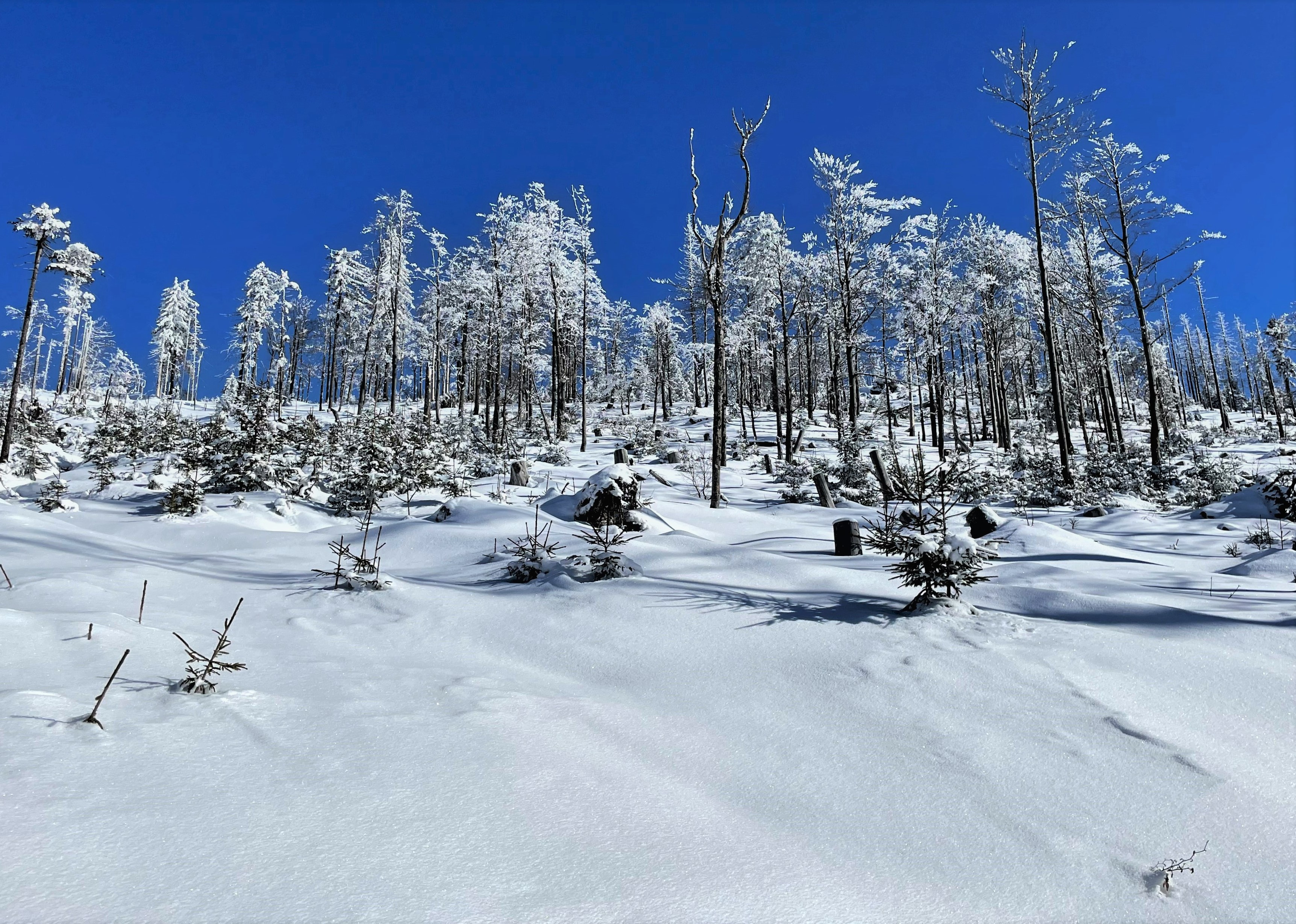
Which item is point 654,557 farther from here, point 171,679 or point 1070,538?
point 1070,538

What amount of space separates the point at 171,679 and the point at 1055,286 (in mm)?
30890

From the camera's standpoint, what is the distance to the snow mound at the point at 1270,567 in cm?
514

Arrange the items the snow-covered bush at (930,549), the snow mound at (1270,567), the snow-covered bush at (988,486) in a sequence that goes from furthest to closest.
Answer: the snow-covered bush at (988,486) → the snow mound at (1270,567) → the snow-covered bush at (930,549)

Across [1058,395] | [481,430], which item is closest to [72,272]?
[481,430]

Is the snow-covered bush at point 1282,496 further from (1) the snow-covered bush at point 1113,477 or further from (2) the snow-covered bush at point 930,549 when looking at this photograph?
(2) the snow-covered bush at point 930,549

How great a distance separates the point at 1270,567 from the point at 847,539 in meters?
3.76

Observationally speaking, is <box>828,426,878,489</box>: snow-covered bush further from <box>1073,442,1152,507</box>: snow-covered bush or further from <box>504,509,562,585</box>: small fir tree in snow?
<box>504,509,562,585</box>: small fir tree in snow

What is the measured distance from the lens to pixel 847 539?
6656 mm

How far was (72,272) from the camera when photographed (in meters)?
19.4

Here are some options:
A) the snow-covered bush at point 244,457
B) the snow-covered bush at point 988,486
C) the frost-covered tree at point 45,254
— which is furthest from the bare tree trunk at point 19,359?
the snow-covered bush at point 988,486

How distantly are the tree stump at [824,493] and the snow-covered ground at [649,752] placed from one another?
7097 mm

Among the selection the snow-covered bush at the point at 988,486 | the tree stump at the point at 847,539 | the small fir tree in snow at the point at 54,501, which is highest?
the snow-covered bush at the point at 988,486

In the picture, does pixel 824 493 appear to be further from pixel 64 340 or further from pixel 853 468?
pixel 64 340

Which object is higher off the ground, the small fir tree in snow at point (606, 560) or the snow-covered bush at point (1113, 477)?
the snow-covered bush at point (1113, 477)
